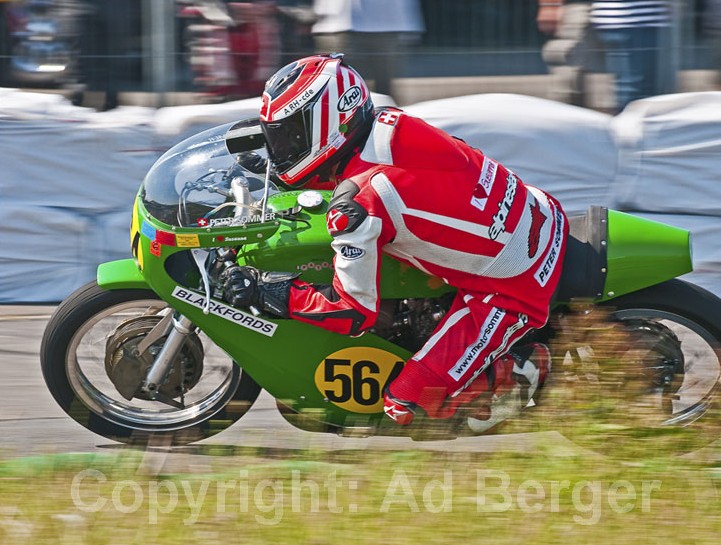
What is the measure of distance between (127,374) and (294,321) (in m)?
0.72

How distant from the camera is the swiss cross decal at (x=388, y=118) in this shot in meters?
4.55

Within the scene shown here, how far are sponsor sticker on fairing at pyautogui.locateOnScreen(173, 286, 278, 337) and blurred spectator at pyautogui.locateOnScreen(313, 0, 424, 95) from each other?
300 cm

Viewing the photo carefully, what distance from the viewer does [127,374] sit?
4926 millimetres

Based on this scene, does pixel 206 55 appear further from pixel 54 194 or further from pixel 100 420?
pixel 100 420

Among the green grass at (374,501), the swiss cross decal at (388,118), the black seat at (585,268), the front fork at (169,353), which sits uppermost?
the swiss cross decal at (388,118)

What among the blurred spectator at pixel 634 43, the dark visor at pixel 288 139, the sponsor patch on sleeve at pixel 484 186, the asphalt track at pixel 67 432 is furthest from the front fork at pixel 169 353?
the blurred spectator at pixel 634 43

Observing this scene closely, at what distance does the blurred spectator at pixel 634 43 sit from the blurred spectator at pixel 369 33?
1152 millimetres

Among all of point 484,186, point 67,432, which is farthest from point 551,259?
point 67,432

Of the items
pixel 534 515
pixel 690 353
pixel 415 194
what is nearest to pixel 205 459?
pixel 415 194

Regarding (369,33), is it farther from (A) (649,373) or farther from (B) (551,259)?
(A) (649,373)

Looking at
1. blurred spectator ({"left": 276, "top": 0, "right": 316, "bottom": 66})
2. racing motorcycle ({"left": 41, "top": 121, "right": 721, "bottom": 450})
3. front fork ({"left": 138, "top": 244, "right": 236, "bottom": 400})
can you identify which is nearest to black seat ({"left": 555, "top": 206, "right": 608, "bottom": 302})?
racing motorcycle ({"left": 41, "top": 121, "right": 721, "bottom": 450})

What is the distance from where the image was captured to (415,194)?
4.45 m

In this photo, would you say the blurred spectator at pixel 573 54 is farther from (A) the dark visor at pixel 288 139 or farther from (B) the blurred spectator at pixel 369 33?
(A) the dark visor at pixel 288 139

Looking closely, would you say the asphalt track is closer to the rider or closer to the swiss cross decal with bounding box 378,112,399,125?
the rider
